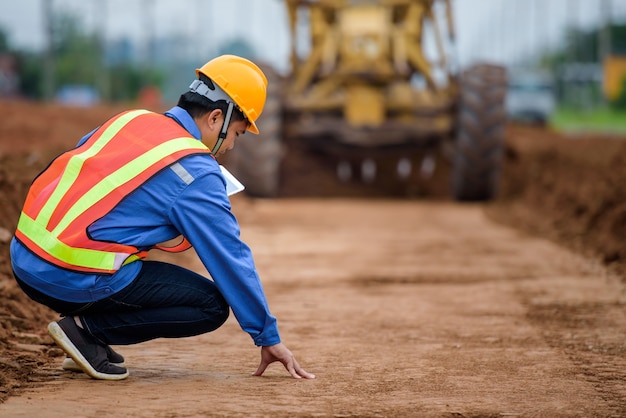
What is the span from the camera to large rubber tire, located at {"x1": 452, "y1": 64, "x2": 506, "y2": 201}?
49.6 ft

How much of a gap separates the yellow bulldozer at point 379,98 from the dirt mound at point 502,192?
122cm

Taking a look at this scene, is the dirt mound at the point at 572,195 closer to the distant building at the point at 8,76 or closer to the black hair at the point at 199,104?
the black hair at the point at 199,104

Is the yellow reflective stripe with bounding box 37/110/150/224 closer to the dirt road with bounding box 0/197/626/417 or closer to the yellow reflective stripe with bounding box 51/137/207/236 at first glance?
the yellow reflective stripe with bounding box 51/137/207/236

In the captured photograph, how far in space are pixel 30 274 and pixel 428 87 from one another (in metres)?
12.6

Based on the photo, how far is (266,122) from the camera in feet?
50.2

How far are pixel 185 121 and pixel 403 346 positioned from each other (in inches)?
78.3

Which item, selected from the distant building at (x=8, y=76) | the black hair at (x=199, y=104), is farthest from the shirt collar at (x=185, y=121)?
the distant building at (x=8, y=76)

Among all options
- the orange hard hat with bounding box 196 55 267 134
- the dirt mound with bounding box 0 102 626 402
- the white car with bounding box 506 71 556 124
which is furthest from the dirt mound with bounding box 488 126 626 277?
the white car with bounding box 506 71 556 124

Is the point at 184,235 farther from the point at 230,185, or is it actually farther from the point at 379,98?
the point at 379,98

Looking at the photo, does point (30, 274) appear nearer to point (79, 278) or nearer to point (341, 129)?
point (79, 278)

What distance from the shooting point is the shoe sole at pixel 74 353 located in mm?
4898

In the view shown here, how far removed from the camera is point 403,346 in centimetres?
599

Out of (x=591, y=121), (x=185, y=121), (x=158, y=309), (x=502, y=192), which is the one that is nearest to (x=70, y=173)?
(x=185, y=121)

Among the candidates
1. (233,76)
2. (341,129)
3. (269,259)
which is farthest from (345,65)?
(233,76)
